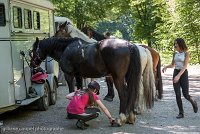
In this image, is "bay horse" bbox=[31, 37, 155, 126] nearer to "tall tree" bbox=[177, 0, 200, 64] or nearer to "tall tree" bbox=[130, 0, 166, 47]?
"tall tree" bbox=[177, 0, 200, 64]

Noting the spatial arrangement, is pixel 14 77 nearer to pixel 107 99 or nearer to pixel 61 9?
pixel 107 99

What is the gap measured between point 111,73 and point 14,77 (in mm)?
1992

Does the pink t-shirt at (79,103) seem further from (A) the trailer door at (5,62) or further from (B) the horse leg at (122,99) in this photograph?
(A) the trailer door at (5,62)

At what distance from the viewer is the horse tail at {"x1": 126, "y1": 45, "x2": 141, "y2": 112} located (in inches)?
320

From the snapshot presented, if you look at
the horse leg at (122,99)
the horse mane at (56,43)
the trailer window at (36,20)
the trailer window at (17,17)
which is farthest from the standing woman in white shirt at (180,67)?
the trailer window at (36,20)

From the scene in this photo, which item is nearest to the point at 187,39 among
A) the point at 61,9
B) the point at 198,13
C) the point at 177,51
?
the point at 198,13

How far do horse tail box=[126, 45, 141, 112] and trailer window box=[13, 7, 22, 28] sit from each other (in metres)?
2.55

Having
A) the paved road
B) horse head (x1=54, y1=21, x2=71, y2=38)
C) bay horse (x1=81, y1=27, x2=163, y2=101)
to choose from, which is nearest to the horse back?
the paved road

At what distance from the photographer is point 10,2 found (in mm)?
8391

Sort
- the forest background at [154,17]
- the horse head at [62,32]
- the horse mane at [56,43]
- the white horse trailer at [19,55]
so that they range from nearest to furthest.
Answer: the white horse trailer at [19,55] < the horse mane at [56,43] < the horse head at [62,32] < the forest background at [154,17]

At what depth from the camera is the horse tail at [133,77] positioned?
26.7ft

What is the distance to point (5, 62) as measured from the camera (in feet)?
26.3

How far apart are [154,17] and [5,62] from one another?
86.9 ft

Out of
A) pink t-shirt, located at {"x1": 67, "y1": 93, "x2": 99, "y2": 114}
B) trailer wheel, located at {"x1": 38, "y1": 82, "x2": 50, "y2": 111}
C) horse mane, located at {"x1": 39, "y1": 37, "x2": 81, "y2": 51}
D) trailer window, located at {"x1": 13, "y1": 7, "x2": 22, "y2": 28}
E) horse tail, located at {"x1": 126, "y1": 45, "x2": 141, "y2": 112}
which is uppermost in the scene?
trailer window, located at {"x1": 13, "y1": 7, "x2": 22, "y2": 28}
